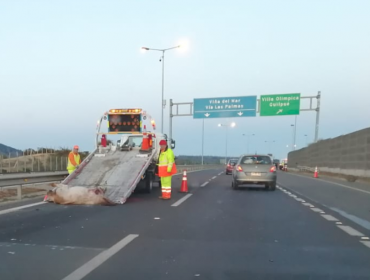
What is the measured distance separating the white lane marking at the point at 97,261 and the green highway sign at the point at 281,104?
1205 inches

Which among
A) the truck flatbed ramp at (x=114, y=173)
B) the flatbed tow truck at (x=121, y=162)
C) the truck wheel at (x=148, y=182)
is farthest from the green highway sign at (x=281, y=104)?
the truck flatbed ramp at (x=114, y=173)

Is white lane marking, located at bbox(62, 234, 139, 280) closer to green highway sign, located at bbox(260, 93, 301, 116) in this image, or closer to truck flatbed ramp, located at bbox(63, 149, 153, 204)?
truck flatbed ramp, located at bbox(63, 149, 153, 204)

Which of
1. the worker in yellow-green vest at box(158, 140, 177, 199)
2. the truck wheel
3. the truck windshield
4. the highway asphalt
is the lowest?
the highway asphalt

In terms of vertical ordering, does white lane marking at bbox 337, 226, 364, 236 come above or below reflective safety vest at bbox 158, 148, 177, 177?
below

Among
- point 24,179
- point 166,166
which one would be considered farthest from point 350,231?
point 24,179

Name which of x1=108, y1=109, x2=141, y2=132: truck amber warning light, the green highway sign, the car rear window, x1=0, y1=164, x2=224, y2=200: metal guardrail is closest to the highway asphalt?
x1=0, y1=164, x2=224, y2=200: metal guardrail

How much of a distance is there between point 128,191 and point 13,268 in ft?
24.3

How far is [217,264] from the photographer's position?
19.9ft

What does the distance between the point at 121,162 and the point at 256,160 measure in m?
6.87

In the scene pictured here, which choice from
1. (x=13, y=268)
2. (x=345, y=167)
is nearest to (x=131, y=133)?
(x=13, y=268)

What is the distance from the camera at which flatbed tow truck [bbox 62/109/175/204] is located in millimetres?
13625

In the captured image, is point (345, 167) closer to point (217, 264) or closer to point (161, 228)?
point (161, 228)

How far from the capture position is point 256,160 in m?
Answer: 19.5

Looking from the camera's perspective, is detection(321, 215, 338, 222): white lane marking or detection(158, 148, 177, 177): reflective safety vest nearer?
detection(321, 215, 338, 222): white lane marking
